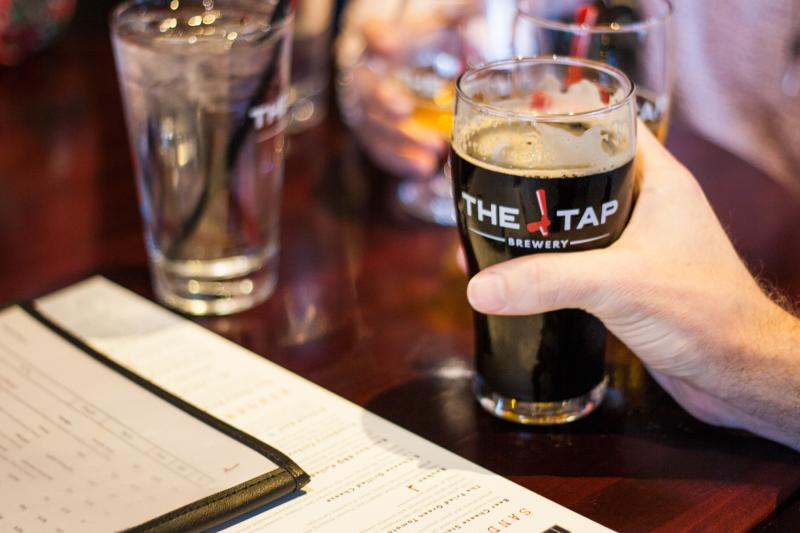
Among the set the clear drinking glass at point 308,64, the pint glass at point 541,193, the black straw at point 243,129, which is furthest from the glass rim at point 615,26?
the clear drinking glass at point 308,64

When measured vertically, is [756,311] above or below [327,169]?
above

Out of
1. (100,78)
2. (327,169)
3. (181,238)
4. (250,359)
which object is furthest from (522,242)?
(100,78)

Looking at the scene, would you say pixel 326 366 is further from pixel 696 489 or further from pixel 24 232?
pixel 24 232

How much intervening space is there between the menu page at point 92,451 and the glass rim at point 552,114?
0.33 metres

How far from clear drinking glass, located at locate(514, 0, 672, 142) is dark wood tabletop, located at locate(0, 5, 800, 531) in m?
0.13

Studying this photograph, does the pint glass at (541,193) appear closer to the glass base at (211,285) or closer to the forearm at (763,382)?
the forearm at (763,382)

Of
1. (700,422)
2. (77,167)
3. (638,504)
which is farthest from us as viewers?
(77,167)

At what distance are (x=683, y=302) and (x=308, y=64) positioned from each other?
2.94 feet

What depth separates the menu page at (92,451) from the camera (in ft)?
2.46

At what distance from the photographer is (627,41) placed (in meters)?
1.06

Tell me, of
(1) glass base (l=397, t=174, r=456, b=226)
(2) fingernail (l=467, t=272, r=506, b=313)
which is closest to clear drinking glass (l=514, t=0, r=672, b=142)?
(1) glass base (l=397, t=174, r=456, b=226)

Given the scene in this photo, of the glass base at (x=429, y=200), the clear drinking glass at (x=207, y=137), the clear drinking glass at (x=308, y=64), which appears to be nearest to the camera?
the clear drinking glass at (x=207, y=137)

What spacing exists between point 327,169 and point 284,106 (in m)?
0.32

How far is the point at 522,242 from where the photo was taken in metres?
0.81
